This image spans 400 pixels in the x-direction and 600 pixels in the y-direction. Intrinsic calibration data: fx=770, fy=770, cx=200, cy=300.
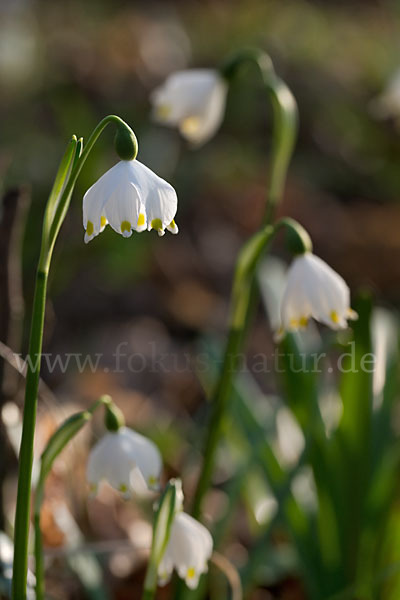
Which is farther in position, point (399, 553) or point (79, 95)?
point (79, 95)

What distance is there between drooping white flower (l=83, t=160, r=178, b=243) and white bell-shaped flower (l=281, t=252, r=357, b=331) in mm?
277

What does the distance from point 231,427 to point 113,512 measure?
1.39 ft

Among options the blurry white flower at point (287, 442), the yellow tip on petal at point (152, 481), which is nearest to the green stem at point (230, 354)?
the yellow tip on petal at point (152, 481)

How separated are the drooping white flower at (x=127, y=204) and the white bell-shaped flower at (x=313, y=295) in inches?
10.9

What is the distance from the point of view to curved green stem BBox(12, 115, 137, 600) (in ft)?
2.69

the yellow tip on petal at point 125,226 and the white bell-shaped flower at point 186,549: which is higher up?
the yellow tip on petal at point 125,226

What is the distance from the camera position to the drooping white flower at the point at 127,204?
831 mm

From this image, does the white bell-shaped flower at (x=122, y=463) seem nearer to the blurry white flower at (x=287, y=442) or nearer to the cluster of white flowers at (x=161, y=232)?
the cluster of white flowers at (x=161, y=232)

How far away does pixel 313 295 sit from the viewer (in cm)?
106

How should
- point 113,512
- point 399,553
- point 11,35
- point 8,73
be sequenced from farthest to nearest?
point 11,35, point 8,73, point 113,512, point 399,553

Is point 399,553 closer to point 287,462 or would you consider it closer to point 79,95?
point 287,462

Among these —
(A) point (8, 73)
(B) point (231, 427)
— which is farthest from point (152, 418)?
(A) point (8, 73)

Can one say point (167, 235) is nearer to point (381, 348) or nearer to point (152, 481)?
point (381, 348)

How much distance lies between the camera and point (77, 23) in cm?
675
